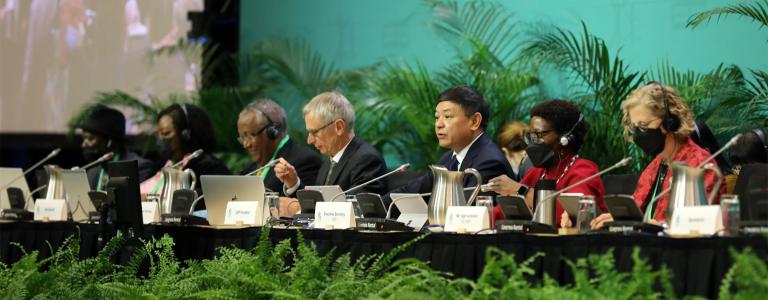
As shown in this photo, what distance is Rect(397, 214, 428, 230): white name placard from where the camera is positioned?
460cm

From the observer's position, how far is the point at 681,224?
337 cm

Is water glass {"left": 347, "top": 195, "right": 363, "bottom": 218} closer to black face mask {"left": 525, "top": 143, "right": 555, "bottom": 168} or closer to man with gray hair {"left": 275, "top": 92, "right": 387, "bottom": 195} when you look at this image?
black face mask {"left": 525, "top": 143, "right": 555, "bottom": 168}

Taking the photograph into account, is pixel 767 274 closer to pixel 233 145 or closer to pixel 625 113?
pixel 625 113

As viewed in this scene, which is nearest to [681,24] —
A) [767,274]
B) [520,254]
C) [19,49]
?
[520,254]

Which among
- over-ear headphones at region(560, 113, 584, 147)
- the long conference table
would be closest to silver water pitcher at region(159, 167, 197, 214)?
the long conference table

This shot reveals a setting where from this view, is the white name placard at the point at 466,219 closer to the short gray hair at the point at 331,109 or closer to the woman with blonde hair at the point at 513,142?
the short gray hair at the point at 331,109

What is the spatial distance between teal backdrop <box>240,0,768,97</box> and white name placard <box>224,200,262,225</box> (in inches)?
107

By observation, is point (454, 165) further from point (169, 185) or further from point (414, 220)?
point (169, 185)

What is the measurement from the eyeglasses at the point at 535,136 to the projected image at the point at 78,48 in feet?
16.3

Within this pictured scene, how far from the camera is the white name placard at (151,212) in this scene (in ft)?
17.9

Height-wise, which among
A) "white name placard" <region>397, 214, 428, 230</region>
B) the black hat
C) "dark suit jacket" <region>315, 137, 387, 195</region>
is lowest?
"white name placard" <region>397, 214, 428, 230</region>

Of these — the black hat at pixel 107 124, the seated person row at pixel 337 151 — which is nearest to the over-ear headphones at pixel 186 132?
the black hat at pixel 107 124

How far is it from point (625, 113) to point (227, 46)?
5.81 m

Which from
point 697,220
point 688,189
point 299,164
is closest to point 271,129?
point 299,164
